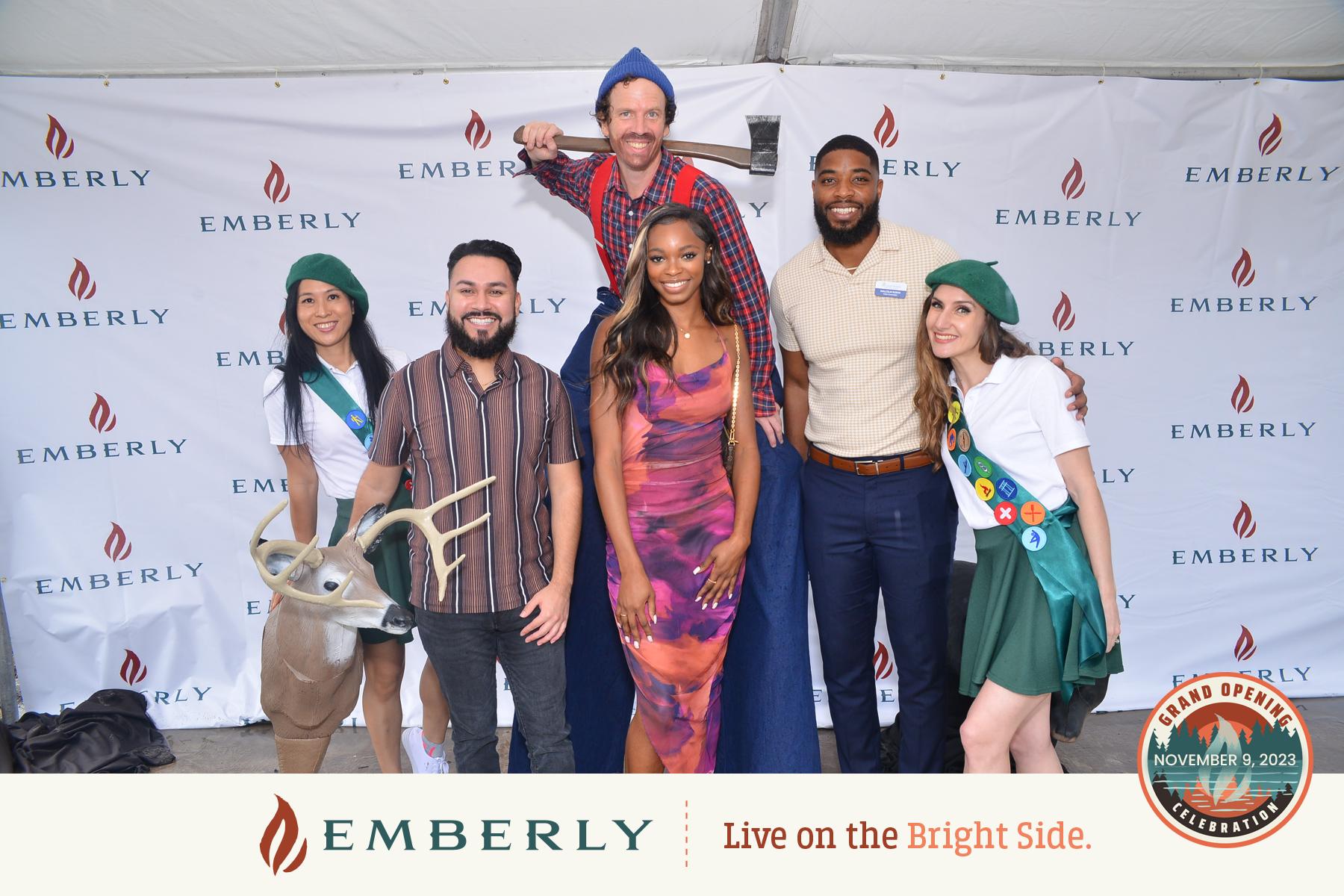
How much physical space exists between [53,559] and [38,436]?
0.51m

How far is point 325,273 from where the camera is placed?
2.55 m

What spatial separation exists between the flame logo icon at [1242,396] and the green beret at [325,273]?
3.55 meters

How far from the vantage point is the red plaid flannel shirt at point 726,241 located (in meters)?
2.48

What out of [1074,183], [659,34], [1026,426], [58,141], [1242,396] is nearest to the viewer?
[1026,426]

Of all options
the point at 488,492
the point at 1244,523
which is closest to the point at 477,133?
the point at 488,492

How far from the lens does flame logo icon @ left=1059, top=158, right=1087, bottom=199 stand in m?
3.71

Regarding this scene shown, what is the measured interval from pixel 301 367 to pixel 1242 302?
3696 millimetres

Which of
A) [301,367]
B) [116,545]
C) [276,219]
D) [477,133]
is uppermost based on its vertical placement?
[477,133]

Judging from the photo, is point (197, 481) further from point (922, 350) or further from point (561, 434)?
point (922, 350)

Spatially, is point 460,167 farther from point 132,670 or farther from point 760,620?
point 132,670

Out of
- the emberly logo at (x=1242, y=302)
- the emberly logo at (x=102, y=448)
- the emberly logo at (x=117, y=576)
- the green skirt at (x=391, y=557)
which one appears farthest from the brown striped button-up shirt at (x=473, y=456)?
the emberly logo at (x=1242, y=302)

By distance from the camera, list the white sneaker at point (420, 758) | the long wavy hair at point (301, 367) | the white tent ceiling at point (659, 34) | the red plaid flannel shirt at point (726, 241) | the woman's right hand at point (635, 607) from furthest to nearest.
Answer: the white tent ceiling at point (659, 34) < the white sneaker at point (420, 758) < the long wavy hair at point (301, 367) < the red plaid flannel shirt at point (726, 241) < the woman's right hand at point (635, 607)

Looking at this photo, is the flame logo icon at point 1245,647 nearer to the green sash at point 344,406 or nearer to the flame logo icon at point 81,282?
the green sash at point 344,406

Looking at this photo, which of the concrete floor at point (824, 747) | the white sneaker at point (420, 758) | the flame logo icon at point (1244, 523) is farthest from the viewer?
the flame logo icon at point (1244, 523)
